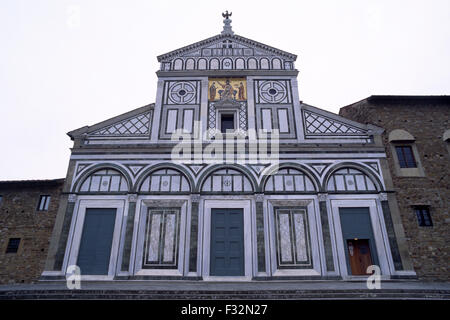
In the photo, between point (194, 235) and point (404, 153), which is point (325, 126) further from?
point (194, 235)

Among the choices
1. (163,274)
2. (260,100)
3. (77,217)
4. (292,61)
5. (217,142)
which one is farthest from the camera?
(292,61)

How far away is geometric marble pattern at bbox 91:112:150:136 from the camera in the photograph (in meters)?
15.2

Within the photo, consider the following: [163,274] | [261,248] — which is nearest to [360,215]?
[261,248]

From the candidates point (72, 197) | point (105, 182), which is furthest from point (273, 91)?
point (72, 197)

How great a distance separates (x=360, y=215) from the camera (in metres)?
13.5

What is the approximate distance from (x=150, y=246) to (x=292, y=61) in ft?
38.0

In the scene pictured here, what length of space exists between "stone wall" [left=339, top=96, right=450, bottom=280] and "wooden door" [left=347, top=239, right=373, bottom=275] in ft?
5.48

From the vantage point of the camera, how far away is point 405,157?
14.8 metres

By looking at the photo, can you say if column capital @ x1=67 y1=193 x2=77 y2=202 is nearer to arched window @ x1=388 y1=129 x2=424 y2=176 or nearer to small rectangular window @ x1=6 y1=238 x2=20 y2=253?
small rectangular window @ x1=6 y1=238 x2=20 y2=253

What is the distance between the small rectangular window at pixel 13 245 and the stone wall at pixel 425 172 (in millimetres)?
16350

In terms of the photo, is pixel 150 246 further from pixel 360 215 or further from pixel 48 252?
pixel 360 215

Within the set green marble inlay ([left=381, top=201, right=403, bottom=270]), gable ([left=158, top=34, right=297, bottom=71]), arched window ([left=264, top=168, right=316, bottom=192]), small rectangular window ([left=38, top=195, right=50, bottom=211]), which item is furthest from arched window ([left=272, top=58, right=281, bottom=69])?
small rectangular window ([left=38, top=195, right=50, bottom=211])

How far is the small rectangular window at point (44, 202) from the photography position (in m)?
14.9

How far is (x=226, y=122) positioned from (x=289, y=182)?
430cm
